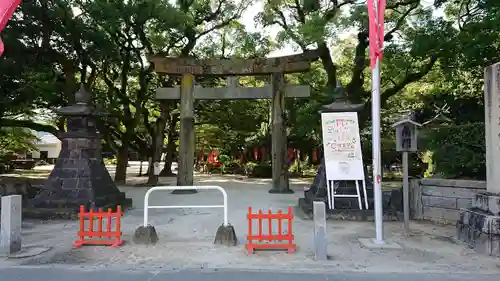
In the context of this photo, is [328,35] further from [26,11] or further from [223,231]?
[26,11]

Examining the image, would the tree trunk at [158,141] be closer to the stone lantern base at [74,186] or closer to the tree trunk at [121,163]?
the tree trunk at [121,163]

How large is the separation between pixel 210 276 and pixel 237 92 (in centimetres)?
986

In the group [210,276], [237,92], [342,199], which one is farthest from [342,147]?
[237,92]

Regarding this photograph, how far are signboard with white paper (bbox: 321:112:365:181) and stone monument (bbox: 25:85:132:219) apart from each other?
19.4 feet

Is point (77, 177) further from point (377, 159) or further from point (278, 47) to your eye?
point (278, 47)

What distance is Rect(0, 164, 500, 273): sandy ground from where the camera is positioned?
5.60 metres

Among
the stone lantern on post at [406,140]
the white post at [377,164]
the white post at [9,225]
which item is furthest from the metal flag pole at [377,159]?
the white post at [9,225]

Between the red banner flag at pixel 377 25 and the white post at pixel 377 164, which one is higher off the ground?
the red banner flag at pixel 377 25

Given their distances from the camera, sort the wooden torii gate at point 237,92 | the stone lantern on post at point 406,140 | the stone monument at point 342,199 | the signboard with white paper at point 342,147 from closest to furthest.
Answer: the stone lantern on post at point 406,140, the stone monument at point 342,199, the signboard with white paper at point 342,147, the wooden torii gate at point 237,92

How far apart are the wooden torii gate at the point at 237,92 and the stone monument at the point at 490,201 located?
772 centimetres

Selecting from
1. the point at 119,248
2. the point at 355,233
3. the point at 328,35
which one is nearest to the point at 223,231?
the point at 119,248

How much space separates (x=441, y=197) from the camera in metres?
8.97

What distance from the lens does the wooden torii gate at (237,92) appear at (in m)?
14.1

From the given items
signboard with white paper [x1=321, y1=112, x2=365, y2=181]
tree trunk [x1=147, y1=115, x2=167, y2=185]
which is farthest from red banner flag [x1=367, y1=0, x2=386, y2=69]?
tree trunk [x1=147, y1=115, x2=167, y2=185]
